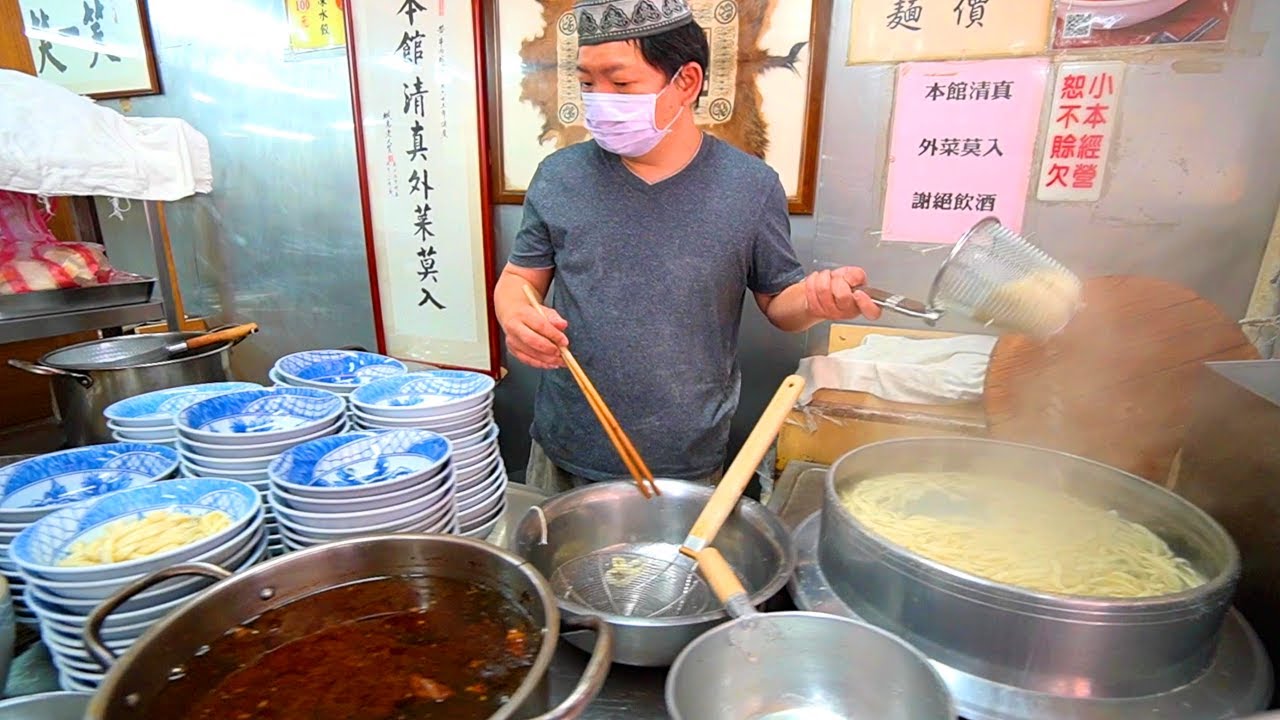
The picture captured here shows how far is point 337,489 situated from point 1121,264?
273cm

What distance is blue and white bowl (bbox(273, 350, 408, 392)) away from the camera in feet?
5.83

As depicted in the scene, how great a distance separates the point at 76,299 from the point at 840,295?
3121 millimetres

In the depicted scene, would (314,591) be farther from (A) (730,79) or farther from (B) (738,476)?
(A) (730,79)

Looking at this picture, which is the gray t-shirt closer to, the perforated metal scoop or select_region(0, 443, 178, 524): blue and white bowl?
the perforated metal scoop

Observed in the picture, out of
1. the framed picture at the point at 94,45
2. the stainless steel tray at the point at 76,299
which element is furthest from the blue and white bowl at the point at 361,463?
the framed picture at the point at 94,45

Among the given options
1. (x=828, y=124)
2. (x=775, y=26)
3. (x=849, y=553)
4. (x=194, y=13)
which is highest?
(x=194, y=13)

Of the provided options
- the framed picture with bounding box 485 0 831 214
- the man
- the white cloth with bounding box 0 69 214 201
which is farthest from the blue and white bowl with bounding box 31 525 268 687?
the framed picture with bounding box 485 0 831 214

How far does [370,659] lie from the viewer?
0.91 meters

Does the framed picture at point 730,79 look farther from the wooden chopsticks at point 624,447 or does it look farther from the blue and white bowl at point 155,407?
the blue and white bowl at point 155,407

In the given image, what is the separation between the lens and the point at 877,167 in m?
2.58

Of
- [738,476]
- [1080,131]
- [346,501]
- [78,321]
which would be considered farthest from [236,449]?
[1080,131]

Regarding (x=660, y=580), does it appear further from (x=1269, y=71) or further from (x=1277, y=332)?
(x=1269, y=71)

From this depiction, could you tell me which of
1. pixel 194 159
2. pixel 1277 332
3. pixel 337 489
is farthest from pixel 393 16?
pixel 1277 332

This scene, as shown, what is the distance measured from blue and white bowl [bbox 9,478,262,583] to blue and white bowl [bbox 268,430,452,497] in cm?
8
